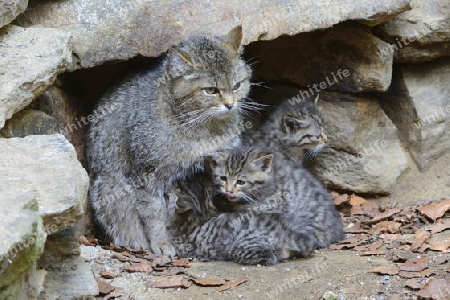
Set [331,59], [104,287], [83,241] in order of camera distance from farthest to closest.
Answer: [331,59] → [83,241] → [104,287]

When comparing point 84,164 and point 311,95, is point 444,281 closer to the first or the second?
point 311,95

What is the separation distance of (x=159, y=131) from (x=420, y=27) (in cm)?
315

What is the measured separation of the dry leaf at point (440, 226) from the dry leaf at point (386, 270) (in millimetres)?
1019

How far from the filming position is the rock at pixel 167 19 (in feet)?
21.9

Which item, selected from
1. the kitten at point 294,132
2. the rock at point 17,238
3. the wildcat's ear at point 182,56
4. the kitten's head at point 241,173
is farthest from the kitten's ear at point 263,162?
the rock at point 17,238

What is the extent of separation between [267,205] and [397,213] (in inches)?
61.2

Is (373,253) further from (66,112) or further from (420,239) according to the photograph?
(66,112)

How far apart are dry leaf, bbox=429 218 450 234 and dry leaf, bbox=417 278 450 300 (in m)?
1.26

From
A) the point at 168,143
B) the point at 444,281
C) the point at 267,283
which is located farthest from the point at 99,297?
the point at 444,281

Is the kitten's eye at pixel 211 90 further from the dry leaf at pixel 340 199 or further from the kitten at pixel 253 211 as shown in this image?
the dry leaf at pixel 340 199

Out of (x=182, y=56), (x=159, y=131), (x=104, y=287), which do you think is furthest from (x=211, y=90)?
(x=104, y=287)

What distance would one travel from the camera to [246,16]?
7000mm

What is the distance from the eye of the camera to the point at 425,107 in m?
8.09

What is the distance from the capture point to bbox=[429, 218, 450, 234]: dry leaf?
22.2ft
